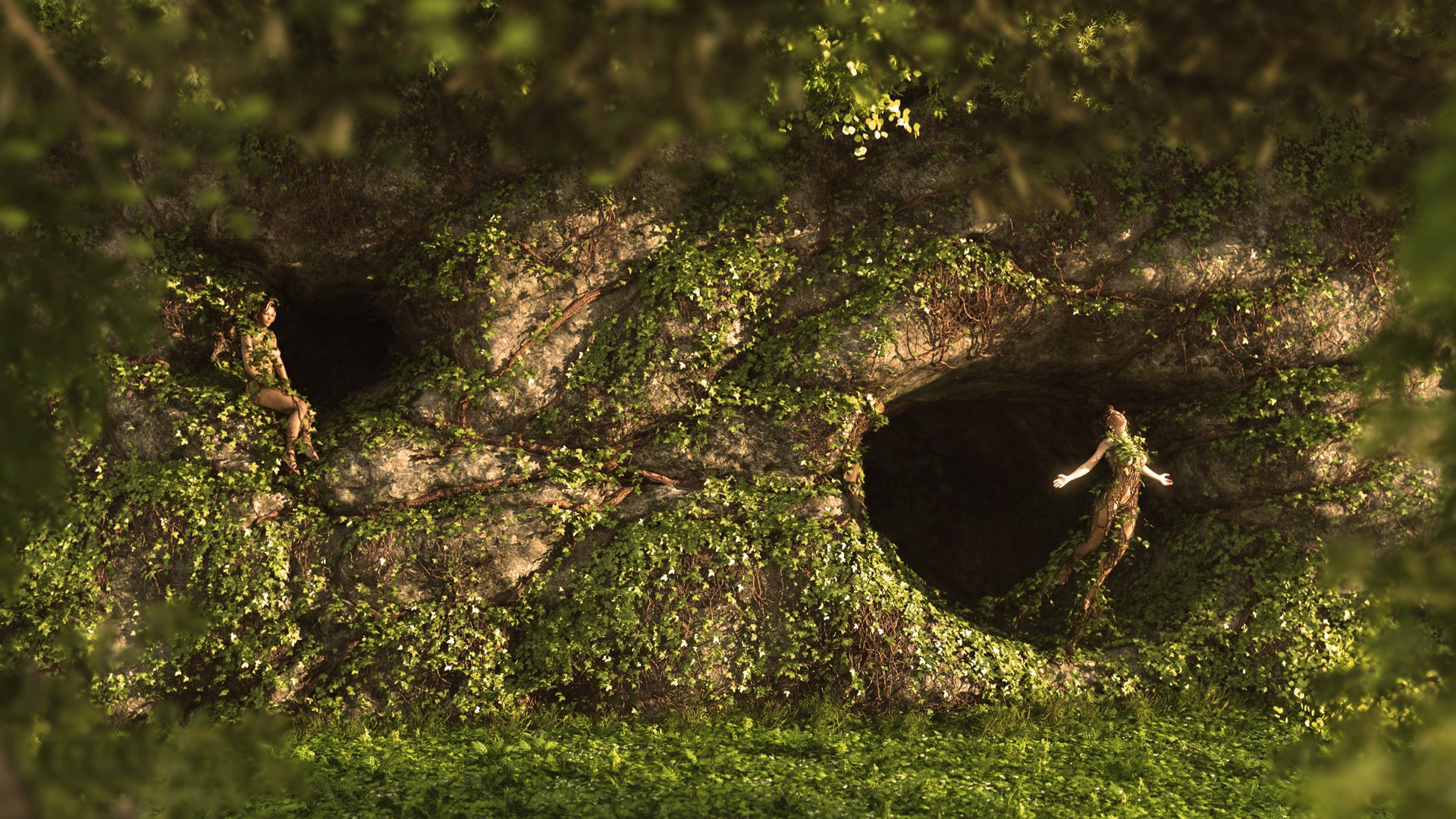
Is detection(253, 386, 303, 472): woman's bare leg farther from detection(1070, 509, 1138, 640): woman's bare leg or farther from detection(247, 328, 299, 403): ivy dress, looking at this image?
detection(1070, 509, 1138, 640): woman's bare leg

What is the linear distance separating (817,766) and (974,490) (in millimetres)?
9678

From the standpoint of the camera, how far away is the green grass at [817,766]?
786cm

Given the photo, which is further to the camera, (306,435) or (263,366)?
(306,435)

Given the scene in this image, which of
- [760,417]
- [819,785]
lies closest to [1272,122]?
[760,417]

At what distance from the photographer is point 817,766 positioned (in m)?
8.75

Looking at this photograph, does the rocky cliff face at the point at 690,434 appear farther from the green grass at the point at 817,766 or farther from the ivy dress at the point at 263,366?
the green grass at the point at 817,766

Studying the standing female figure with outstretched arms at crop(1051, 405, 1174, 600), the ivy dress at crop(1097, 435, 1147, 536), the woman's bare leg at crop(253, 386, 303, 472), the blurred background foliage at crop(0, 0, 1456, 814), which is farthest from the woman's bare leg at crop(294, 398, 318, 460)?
the ivy dress at crop(1097, 435, 1147, 536)

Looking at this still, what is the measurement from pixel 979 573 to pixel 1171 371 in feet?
20.4

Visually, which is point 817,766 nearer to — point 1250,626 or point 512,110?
point 1250,626

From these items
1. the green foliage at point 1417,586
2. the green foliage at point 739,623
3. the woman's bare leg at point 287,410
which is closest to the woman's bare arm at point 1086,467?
the green foliage at point 739,623

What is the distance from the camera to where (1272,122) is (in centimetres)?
1177

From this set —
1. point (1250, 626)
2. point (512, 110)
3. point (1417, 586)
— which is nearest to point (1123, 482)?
point (1250, 626)

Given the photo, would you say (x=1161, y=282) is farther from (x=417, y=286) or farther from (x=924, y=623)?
(x=417, y=286)

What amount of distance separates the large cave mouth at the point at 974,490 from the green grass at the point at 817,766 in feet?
17.5
